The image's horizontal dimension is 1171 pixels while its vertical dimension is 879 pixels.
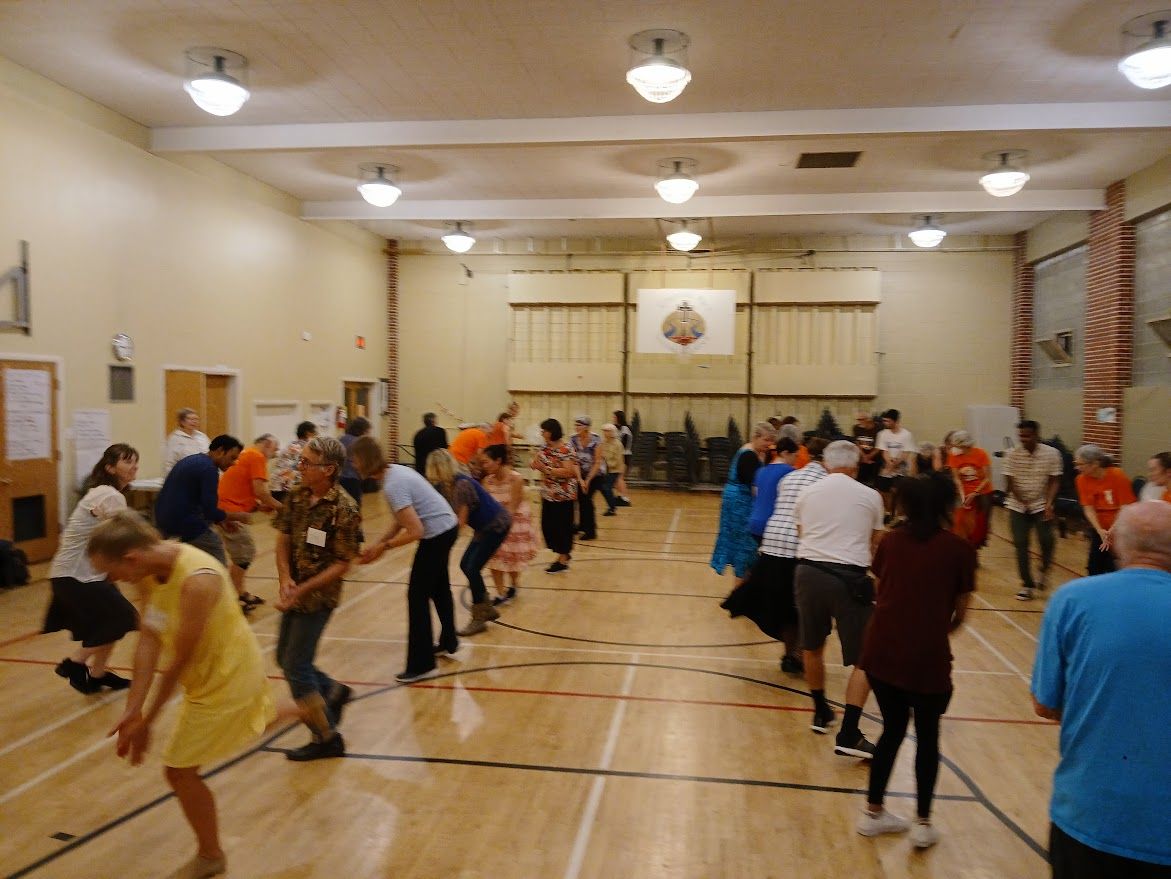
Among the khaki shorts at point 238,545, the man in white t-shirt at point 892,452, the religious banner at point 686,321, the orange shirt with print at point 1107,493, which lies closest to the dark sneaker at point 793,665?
the orange shirt with print at point 1107,493

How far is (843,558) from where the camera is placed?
13.2 ft

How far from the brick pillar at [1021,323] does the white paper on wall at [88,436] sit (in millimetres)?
14763

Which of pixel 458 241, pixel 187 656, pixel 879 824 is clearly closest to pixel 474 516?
pixel 187 656

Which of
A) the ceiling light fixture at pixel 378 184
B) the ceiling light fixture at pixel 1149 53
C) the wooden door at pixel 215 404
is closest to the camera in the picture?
the ceiling light fixture at pixel 1149 53

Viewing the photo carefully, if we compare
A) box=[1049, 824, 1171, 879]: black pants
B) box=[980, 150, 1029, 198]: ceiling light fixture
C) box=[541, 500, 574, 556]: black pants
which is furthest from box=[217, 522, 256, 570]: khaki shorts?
box=[980, 150, 1029, 198]: ceiling light fixture

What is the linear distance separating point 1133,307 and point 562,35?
8.88m

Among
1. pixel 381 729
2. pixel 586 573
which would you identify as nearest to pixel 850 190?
pixel 586 573

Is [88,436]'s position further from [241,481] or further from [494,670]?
[494,670]

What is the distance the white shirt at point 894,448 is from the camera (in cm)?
1088

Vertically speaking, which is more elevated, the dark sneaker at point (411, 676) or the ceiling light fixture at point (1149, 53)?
the ceiling light fixture at point (1149, 53)

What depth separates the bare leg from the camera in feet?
9.20

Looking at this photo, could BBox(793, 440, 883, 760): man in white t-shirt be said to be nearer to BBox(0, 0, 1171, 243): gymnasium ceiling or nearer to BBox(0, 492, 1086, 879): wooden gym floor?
BBox(0, 492, 1086, 879): wooden gym floor

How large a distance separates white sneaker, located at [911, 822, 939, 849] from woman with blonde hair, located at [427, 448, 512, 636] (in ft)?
10.4

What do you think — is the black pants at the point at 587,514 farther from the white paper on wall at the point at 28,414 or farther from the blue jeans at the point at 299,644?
the blue jeans at the point at 299,644
